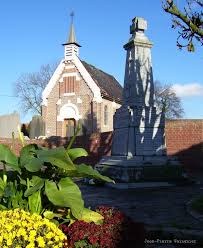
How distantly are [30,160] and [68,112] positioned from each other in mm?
32083

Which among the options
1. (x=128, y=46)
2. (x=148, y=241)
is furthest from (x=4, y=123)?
(x=148, y=241)

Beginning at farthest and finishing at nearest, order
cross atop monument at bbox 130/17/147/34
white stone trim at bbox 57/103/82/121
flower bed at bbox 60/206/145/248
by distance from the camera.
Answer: white stone trim at bbox 57/103/82/121, cross atop monument at bbox 130/17/147/34, flower bed at bbox 60/206/145/248

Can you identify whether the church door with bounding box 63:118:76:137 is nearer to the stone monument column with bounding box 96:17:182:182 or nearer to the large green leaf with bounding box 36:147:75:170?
the stone monument column with bounding box 96:17:182:182

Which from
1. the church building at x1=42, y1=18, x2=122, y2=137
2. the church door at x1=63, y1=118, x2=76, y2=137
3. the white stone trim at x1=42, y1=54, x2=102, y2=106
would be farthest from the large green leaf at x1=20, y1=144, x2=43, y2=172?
the church door at x1=63, y1=118, x2=76, y2=137

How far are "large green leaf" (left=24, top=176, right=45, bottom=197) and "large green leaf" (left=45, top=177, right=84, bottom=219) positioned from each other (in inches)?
2.7

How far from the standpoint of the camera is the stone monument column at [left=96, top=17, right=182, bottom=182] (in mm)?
13359

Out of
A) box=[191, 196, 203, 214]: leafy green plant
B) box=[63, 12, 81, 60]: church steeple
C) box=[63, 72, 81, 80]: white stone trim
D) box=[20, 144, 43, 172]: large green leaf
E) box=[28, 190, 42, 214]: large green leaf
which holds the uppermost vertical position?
box=[63, 12, 81, 60]: church steeple

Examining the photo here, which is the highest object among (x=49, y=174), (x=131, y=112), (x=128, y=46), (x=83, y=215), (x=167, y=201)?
(x=128, y=46)

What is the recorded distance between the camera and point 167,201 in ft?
30.2

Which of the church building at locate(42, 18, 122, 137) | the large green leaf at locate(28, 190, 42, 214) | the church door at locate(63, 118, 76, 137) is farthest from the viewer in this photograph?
the church door at locate(63, 118, 76, 137)

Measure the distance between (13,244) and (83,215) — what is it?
2.97ft

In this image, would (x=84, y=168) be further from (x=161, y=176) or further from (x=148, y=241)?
(x=161, y=176)

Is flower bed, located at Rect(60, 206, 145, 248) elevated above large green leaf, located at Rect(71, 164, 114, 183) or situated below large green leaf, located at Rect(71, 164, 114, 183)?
below

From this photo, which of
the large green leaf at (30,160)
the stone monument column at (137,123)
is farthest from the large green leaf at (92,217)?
the stone monument column at (137,123)
